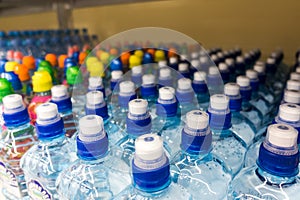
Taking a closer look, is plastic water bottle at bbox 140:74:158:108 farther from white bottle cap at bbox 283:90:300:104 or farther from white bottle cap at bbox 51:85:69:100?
white bottle cap at bbox 283:90:300:104

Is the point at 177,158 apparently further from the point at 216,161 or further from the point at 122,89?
the point at 122,89

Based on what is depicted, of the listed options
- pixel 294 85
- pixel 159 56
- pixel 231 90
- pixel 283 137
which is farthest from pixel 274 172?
pixel 159 56

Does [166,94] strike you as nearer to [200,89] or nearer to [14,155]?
[200,89]

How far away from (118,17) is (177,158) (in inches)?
55.1

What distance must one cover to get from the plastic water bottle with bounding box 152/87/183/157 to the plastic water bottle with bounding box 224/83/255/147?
5.0 inches

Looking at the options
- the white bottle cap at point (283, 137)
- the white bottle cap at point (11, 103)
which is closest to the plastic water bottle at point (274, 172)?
the white bottle cap at point (283, 137)

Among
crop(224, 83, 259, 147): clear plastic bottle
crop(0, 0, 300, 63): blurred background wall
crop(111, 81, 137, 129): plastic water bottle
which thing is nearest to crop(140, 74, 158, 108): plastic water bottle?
crop(111, 81, 137, 129): plastic water bottle

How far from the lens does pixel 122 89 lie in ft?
2.13

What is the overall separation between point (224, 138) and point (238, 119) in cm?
14

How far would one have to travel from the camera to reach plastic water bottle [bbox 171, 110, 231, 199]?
0.46 metres

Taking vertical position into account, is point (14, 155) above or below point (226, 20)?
below

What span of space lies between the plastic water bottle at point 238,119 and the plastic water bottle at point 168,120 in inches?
5.0

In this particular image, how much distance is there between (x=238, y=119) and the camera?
73 cm

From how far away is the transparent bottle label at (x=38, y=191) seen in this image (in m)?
0.57
